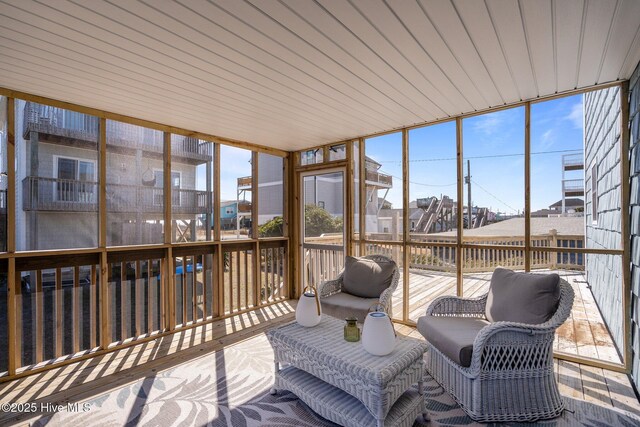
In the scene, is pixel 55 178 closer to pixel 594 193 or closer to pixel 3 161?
pixel 3 161

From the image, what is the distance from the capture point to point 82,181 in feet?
10.4

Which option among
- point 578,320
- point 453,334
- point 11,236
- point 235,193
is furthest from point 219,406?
point 578,320

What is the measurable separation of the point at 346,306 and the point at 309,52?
7.54ft

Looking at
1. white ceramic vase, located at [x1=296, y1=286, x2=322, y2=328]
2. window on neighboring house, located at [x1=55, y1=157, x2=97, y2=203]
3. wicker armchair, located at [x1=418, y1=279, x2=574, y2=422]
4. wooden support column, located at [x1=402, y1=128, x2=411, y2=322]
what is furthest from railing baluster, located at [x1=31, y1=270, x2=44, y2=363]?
wooden support column, located at [x1=402, y1=128, x2=411, y2=322]

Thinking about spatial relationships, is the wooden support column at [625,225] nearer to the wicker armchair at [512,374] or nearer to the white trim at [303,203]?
the wicker armchair at [512,374]

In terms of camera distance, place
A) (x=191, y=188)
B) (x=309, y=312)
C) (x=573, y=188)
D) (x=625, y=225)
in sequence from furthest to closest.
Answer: (x=191, y=188)
(x=573, y=188)
(x=625, y=225)
(x=309, y=312)

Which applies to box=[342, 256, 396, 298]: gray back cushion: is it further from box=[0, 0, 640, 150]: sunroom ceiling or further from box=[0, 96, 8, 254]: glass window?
box=[0, 96, 8, 254]: glass window

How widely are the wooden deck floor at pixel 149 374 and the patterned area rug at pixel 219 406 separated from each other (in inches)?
6.6

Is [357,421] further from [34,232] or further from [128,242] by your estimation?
[34,232]

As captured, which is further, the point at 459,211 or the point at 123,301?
the point at 459,211

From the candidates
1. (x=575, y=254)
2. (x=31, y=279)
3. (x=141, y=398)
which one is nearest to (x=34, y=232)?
(x=31, y=279)

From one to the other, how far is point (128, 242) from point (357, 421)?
2.92 m

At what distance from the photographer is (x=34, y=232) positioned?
290cm

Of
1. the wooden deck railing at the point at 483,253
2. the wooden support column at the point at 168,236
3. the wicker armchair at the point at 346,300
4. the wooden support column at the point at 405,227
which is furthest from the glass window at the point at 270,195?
the wooden support column at the point at 405,227
